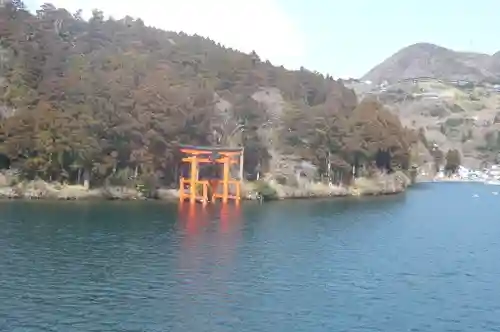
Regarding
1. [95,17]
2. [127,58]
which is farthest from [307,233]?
[95,17]

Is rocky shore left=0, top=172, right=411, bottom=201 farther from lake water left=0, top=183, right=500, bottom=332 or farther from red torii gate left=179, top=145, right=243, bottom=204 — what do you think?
lake water left=0, top=183, right=500, bottom=332

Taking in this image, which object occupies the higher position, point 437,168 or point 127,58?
point 127,58

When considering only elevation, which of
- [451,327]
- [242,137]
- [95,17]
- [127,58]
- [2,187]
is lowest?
[451,327]

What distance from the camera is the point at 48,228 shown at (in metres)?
41.2

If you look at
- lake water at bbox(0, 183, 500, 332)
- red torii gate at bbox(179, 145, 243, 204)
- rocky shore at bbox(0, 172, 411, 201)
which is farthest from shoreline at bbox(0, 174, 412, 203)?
lake water at bbox(0, 183, 500, 332)

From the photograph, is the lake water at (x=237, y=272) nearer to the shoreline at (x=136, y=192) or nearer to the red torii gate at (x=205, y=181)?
the shoreline at (x=136, y=192)

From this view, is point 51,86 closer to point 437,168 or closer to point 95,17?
point 95,17

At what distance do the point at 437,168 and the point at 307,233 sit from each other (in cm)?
10313

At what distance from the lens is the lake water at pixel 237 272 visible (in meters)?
23.8

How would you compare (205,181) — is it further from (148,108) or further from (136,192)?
(148,108)

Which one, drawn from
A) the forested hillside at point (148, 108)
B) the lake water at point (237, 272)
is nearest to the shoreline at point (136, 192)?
the forested hillside at point (148, 108)

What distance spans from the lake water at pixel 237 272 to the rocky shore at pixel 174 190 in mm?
5001

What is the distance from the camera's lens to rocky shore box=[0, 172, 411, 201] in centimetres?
5900

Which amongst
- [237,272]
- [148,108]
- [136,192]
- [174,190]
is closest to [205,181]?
[174,190]
